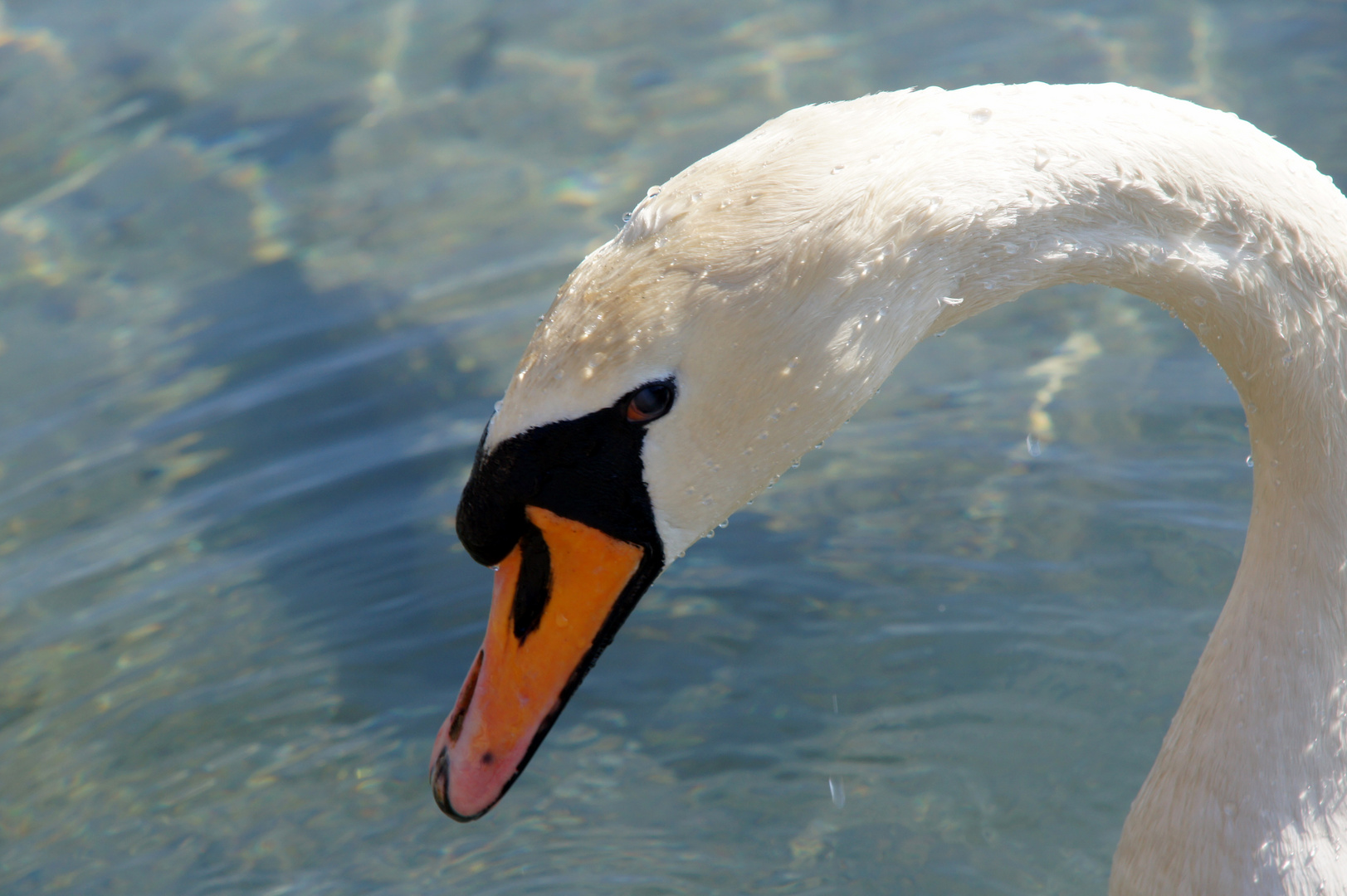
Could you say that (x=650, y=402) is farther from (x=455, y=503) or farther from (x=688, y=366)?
(x=455, y=503)

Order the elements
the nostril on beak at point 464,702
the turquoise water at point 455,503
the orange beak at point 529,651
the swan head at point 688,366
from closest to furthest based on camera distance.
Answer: the swan head at point 688,366 < the orange beak at point 529,651 < the nostril on beak at point 464,702 < the turquoise water at point 455,503

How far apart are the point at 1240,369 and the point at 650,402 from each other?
1213 millimetres

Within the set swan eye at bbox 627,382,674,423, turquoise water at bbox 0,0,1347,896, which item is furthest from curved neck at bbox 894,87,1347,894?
turquoise water at bbox 0,0,1347,896

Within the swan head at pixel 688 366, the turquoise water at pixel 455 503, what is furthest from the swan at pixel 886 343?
the turquoise water at pixel 455 503

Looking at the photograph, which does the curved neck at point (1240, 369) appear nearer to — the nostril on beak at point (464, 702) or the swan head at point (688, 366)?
the swan head at point (688, 366)

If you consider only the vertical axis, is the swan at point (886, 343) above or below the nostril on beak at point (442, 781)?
above

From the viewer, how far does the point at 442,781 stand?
282cm

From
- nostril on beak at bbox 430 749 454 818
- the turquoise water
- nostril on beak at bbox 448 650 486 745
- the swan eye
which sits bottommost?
the turquoise water

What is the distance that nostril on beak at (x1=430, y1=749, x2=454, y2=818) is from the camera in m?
2.81

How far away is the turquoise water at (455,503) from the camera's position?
4258 millimetres

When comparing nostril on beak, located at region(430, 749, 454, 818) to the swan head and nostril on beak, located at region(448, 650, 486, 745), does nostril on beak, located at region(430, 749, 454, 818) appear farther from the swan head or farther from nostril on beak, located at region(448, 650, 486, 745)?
the swan head

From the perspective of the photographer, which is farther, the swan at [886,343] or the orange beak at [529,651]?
the orange beak at [529,651]

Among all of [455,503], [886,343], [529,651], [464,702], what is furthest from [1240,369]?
[455,503]

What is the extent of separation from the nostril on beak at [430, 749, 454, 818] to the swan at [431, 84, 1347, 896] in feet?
0.04
